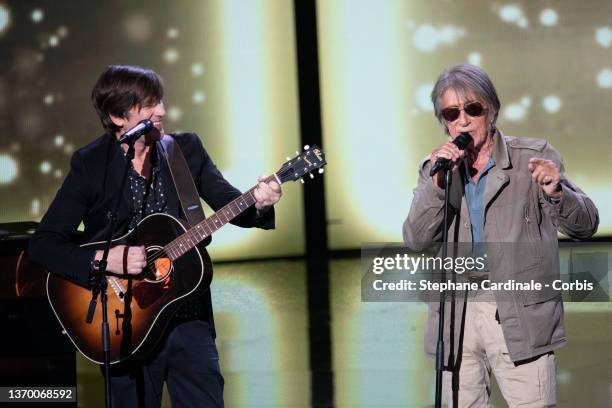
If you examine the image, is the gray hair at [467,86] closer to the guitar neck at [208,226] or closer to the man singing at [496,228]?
the man singing at [496,228]

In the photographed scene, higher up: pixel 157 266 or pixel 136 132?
pixel 136 132

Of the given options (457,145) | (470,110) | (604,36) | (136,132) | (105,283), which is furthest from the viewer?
(604,36)

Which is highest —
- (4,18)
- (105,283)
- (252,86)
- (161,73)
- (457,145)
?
(4,18)

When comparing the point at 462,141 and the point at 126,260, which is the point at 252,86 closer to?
the point at 126,260

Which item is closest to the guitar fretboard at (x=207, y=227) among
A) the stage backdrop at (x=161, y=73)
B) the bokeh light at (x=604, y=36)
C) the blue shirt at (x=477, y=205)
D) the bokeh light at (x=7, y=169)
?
the blue shirt at (x=477, y=205)

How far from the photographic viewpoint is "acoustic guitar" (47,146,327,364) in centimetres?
389

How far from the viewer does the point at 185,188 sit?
13.0 feet

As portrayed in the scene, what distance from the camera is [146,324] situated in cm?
392

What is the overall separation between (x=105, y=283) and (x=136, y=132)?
60cm

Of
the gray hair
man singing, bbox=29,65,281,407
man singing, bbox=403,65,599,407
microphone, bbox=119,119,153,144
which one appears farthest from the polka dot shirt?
the gray hair

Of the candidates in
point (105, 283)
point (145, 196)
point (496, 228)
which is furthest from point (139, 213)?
point (496, 228)

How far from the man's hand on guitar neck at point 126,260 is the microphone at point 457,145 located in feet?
4.00

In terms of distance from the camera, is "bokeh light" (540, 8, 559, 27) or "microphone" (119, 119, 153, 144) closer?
"microphone" (119, 119, 153, 144)

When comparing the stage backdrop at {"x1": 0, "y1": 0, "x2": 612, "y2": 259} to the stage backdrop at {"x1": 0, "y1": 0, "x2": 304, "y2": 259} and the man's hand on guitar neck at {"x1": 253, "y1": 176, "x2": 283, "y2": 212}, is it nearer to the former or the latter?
the stage backdrop at {"x1": 0, "y1": 0, "x2": 304, "y2": 259}
